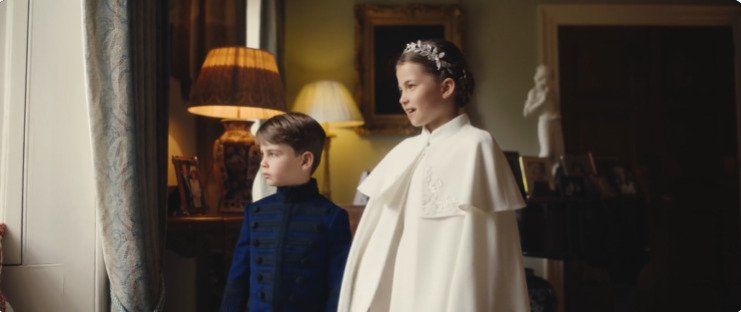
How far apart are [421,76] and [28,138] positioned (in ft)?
3.59

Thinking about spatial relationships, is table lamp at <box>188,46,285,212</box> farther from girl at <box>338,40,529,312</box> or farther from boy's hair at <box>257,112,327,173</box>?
girl at <box>338,40,529,312</box>

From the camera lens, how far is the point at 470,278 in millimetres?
1341

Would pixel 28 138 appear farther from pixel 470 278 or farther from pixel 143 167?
pixel 470 278

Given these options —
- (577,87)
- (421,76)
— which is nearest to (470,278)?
(421,76)

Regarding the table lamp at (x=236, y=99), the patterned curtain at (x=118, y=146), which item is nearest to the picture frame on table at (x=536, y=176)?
the table lamp at (x=236, y=99)

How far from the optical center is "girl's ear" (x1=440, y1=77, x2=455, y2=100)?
4.86 feet

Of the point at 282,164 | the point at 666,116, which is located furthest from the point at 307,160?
the point at 666,116

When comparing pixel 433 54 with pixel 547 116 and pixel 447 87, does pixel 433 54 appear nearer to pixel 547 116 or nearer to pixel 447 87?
pixel 447 87

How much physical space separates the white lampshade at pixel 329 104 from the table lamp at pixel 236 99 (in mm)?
1432

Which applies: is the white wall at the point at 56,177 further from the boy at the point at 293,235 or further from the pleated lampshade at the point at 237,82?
the pleated lampshade at the point at 237,82

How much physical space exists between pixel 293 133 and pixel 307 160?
0.29 feet

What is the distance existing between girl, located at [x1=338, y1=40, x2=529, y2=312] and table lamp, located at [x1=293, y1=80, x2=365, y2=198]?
8.25 feet

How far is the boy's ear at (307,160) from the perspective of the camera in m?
1.62

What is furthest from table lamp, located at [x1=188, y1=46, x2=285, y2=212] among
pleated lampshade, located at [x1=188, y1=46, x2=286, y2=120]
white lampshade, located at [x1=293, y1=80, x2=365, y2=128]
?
white lampshade, located at [x1=293, y1=80, x2=365, y2=128]
